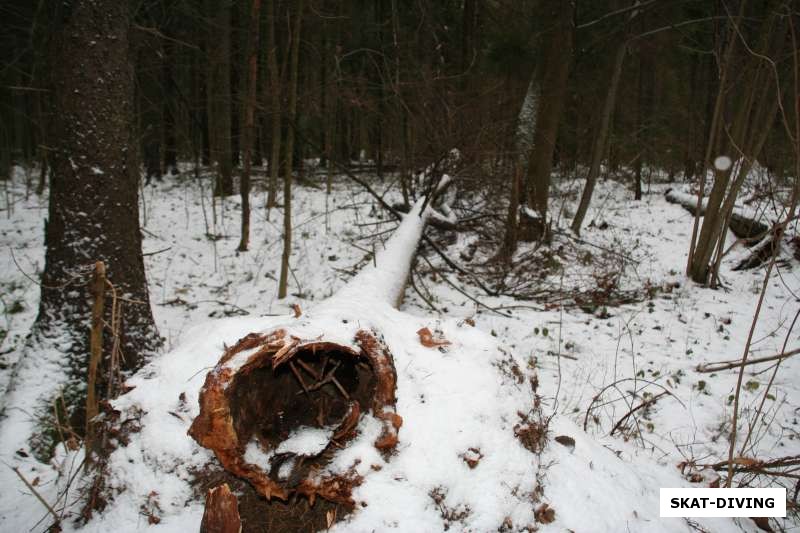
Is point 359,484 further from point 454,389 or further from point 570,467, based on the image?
point 570,467

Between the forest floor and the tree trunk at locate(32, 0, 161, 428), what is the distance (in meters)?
0.37

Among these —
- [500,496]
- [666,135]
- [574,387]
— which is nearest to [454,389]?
[500,496]

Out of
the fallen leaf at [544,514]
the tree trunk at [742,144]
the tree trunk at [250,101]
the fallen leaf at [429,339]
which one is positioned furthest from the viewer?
the tree trunk at [250,101]

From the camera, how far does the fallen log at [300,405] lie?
179cm

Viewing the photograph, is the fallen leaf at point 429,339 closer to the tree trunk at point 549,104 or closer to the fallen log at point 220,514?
the fallen log at point 220,514

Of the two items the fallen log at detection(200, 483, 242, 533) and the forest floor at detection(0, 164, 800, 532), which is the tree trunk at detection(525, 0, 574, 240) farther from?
the fallen log at detection(200, 483, 242, 533)

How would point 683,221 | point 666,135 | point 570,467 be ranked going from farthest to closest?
point 666,135 < point 683,221 < point 570,467

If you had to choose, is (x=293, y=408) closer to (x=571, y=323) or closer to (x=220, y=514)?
(x=220, y=514)

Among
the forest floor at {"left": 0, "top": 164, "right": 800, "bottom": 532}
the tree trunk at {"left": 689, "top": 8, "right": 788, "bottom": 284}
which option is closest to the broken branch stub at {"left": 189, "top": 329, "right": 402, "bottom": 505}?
the forest floor at {"left": 0, "top": 164, "right": 800, "bottom": 532}

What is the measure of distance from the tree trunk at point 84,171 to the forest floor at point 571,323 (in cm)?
37

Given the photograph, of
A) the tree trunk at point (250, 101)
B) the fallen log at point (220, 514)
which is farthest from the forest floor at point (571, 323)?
the tree trunk at point (250, 101)

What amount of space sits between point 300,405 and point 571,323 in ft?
12.8

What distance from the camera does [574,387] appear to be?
3787 millimetres

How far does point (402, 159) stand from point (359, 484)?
5238 mm
